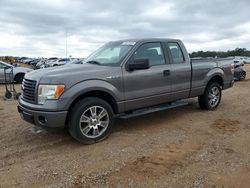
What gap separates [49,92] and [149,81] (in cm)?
Answer: 208

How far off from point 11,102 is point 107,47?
15.1 ft

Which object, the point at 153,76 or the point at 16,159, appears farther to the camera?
the point at 153,76

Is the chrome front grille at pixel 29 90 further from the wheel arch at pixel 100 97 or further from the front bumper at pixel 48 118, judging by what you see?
the wheel arch at pixel 100 97

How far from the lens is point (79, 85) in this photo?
5.44m

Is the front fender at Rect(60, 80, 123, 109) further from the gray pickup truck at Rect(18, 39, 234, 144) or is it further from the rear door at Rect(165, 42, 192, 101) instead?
the rear door at Rect(165, 42, 192, 101)

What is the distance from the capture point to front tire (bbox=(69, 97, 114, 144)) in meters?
5.38

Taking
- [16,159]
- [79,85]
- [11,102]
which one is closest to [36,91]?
[79,85]

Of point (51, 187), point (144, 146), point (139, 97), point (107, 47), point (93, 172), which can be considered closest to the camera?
point (51, 187)

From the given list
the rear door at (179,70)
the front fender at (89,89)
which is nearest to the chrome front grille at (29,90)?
the front fender at (89,89)

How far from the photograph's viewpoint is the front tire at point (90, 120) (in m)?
5.38

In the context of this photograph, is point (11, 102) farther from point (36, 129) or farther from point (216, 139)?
point (216, 139)

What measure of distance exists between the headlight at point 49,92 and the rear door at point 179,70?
2653mm

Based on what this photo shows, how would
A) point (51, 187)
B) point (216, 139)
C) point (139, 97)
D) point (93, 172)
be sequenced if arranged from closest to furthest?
point (51, 187)
point (93, 172)
point (216, 139)
point (139, 97)

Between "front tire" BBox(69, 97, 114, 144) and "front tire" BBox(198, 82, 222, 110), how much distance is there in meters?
3.22
